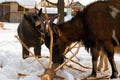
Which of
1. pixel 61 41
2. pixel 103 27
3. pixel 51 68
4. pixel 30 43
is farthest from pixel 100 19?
pixel 30 43

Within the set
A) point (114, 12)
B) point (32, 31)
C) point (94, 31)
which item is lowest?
point (32, 31)

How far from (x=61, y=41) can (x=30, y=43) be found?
2.39 metres

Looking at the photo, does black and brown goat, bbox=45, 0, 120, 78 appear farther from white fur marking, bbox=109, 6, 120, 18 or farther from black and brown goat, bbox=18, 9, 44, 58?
black and brown goat, bbox=18, 9, 44, 58

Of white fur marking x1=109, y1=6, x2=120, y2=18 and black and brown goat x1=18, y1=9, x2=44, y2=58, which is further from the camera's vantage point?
black and brown goat x1=18, y1=9, x2=44, y2=58

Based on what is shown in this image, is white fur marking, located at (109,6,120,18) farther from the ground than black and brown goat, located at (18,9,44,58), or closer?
farther from the ground

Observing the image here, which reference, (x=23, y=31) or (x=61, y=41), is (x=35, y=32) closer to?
(x=23, y=31)

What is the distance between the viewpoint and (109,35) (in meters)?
7.24

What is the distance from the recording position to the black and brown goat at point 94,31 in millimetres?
7277

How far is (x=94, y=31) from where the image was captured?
289 inches

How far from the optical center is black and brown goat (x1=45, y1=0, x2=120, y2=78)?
7.28 metres

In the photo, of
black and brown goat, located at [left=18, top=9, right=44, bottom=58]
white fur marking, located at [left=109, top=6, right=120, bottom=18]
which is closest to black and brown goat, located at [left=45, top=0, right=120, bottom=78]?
white fur marking, located at [left=109, top=6, right=120, bottom=18]

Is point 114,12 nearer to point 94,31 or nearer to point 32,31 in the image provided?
point 94,31

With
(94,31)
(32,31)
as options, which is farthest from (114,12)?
(32,31)

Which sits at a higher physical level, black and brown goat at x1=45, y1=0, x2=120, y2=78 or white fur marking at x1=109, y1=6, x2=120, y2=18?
white fur marking at x1=109, y1=6, x2=120, y2=18
